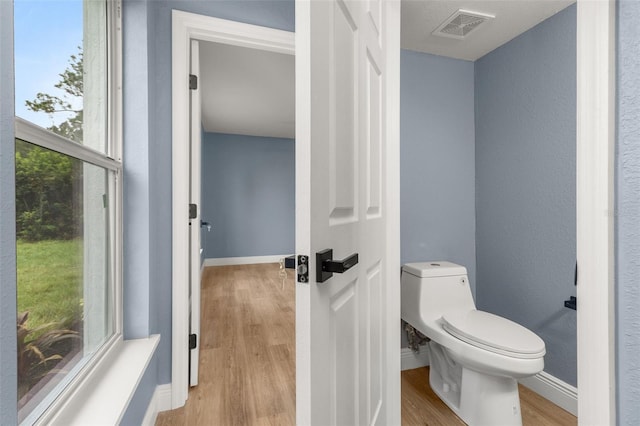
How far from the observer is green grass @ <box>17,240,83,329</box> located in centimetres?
74

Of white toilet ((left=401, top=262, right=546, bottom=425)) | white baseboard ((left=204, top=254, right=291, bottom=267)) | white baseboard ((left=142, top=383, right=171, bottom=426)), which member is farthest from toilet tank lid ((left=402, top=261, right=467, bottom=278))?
white baseboard ((left=204, top=254, right=291, bottom=267))

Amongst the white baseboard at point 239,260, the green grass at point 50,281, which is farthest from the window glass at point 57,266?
the white baseboard at point 239,260

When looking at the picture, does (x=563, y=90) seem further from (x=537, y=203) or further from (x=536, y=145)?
(x=537, y=203)

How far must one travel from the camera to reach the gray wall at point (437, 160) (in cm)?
208

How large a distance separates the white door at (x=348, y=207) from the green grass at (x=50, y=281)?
0.68m

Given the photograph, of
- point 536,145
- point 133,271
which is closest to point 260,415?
point 133,271

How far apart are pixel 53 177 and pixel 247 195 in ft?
16.1

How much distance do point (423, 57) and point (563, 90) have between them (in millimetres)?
865

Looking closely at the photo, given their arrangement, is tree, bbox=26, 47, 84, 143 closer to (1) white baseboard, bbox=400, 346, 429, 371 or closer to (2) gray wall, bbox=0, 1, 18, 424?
(2) gray wall, bbox=0, 1, 18, 424

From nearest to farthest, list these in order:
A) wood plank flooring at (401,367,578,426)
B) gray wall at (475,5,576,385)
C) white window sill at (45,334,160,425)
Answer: white window sill at (45,334,160,425), wood plank flooring at (401,367,578,426), gray wall at (475,5,576,385)

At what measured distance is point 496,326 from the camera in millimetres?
1517

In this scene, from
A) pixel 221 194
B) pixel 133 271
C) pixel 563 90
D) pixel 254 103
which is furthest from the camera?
pixel 221 194

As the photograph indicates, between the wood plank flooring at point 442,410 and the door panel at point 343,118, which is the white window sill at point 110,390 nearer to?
the door panel at point 343,118

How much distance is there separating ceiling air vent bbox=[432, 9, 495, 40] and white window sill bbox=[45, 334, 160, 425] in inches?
91.3
